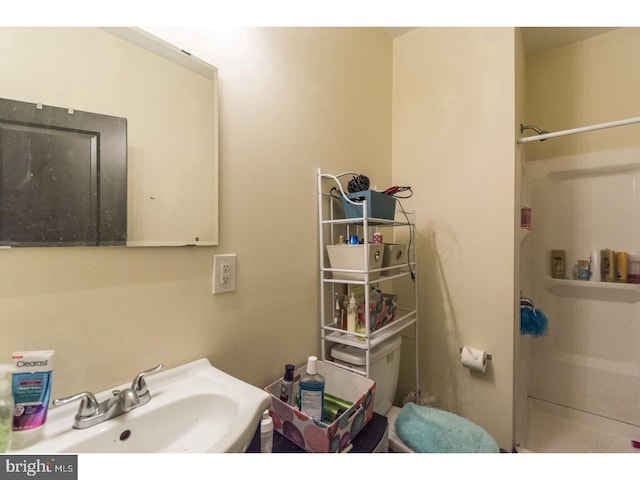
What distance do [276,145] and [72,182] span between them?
1.96 feet

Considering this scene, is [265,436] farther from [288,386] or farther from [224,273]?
[224,273]

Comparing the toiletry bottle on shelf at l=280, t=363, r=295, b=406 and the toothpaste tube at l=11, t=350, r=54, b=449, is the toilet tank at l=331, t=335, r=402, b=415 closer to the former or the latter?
the toiletry bottle on shelf at l=280, t=363, r=295, b=406

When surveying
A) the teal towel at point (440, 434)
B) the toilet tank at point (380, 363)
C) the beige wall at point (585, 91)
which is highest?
the beige wall at point (585, 91)

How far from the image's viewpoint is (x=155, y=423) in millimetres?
624

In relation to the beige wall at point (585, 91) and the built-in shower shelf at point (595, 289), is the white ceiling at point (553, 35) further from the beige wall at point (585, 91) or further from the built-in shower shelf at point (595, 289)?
the built-in shower shelf at point (595, 289)

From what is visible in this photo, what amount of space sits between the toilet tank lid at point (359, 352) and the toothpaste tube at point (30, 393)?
87cm

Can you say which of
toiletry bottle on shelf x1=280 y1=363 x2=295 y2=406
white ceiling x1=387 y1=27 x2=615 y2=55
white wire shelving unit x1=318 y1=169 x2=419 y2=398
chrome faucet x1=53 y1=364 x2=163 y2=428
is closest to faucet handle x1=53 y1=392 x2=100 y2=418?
chrome faucet x1=53 y1=364 x2=163 y2=428

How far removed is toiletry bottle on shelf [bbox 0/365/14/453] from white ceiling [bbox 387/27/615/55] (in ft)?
6.62

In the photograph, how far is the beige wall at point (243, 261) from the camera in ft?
1.94

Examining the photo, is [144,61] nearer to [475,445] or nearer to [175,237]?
[175,237]

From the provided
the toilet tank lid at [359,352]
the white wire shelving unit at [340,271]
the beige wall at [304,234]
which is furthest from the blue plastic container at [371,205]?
the toilet tank lid at [359,352]

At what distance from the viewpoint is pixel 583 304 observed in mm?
1686

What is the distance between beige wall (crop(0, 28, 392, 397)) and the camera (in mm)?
592
